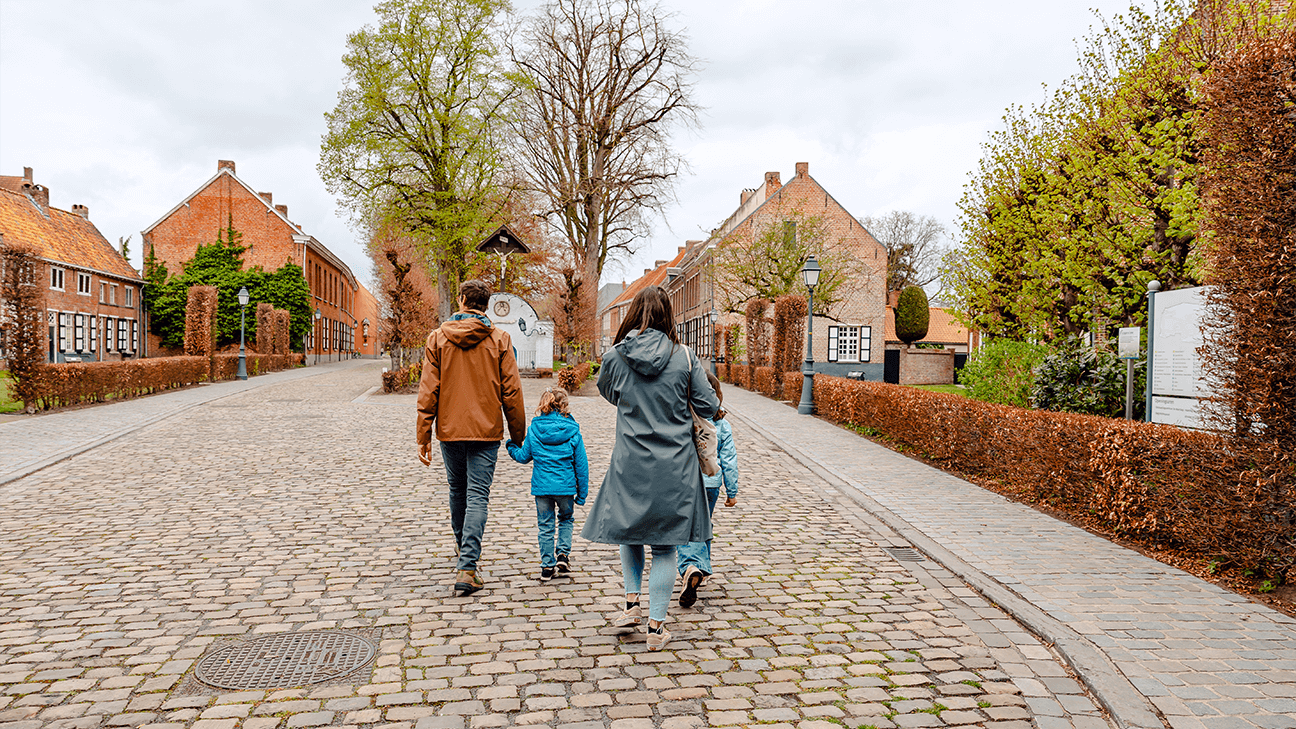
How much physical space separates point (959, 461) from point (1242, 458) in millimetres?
4513

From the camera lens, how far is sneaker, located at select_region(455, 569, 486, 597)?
4746 millimetres

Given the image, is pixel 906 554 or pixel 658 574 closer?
pixel 658 574

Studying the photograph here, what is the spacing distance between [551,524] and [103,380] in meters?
16.4

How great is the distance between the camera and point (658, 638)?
3.91 m

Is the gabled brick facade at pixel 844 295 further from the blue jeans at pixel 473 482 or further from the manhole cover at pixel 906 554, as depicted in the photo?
the blue jeans at pixel 473 482

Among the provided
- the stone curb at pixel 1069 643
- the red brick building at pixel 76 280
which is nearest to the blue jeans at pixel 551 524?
the stone curb at pixel 1069 643

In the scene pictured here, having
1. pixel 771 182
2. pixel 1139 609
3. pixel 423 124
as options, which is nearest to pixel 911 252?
pixel 771 182

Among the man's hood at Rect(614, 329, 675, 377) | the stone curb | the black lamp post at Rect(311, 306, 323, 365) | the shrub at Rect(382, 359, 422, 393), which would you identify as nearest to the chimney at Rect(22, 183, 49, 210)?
the black lamp post at Rect(311, 306, 323, 365)

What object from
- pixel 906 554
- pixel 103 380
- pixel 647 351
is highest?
pixel 647 351

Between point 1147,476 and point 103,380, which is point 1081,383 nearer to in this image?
point 1147,476

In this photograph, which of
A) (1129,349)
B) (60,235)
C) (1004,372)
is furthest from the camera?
(60,235)

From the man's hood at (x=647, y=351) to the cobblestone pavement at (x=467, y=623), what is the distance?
4.63 feet

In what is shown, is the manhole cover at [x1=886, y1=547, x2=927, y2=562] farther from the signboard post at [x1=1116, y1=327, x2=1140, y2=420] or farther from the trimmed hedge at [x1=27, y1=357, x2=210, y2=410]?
the trimmed hedge at [x1=27, y1=357, x2=210, y2=410]

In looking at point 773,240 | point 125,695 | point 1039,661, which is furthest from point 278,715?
point 773,240
